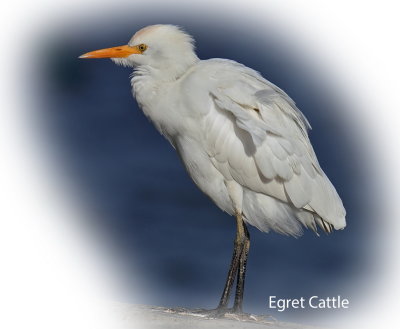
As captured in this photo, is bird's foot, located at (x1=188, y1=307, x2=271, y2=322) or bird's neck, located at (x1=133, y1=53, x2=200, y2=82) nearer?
bird's foot, located at (x1=188, y1=307, x2=271, y2=322)

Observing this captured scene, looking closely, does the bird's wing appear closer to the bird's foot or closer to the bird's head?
the bird's head

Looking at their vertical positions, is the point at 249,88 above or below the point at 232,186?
above

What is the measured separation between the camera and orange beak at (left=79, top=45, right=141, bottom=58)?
4602 millimetres

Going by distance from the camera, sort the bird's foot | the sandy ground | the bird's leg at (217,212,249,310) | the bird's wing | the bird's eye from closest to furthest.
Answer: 1. the sandy ground
2. the bird's foot
3. the bird's wing
4. the bird's leg at (217,212,249,310)
5. the bird's eye

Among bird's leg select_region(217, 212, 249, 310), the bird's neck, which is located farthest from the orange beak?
bird's leg select_region(217, 212, 249, 310)

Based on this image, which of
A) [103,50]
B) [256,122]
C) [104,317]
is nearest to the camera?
[104,317]

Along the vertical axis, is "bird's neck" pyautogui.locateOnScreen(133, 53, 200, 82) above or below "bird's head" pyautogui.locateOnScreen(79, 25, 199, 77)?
below

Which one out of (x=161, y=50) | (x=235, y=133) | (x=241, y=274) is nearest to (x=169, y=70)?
(x=161, y=50)

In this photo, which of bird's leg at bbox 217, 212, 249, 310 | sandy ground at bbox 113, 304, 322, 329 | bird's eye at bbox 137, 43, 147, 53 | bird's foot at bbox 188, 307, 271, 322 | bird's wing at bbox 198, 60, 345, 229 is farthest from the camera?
bird's eye at bbox 137, 43, 147, 53

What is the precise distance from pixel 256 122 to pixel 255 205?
0.47m

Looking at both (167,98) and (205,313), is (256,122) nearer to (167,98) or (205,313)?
(167,98)

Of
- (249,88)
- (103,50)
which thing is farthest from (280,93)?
(103,50)

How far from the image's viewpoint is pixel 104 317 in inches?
161

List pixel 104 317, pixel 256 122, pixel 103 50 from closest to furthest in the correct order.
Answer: pixel 104 317 → pixel 256 122 → pixel 103 50
